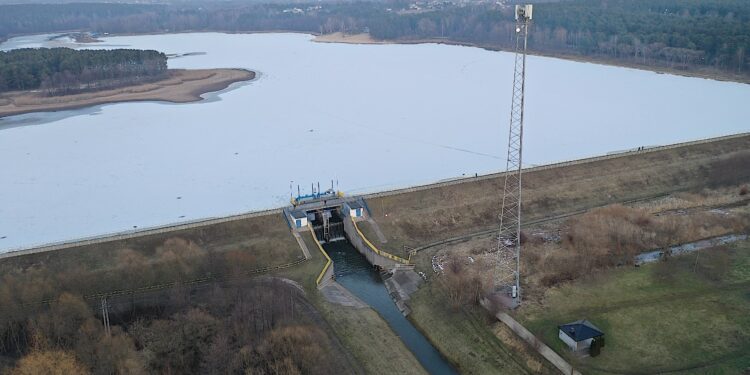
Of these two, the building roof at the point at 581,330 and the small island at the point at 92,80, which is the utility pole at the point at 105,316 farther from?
the small island at the point at 92,80

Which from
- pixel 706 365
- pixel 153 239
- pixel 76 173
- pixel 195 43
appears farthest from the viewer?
pixel 195 43

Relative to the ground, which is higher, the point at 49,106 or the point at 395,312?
the point at 49,106

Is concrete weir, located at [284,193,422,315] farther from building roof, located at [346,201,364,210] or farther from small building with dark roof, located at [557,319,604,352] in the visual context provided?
small building with dark roof, located at [557,319,604,352]

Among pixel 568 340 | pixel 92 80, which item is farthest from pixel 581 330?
pixel 92 80

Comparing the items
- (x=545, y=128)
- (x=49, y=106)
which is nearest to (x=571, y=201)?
(x=545, y=128)

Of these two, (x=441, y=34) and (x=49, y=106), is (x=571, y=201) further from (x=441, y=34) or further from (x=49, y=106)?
(x=441, y=34)

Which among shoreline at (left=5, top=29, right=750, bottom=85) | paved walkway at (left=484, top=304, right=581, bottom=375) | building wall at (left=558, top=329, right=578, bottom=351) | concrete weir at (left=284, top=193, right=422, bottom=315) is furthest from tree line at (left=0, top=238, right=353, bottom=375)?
shoreline at (left=5, top=29, right=750, bottom=85)
